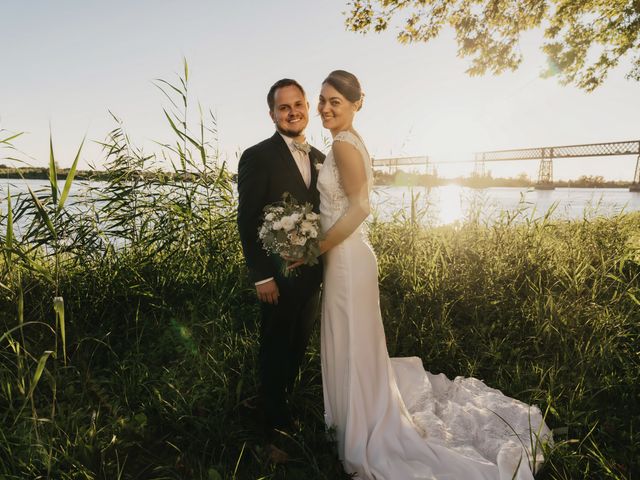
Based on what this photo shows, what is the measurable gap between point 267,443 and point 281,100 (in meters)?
2.28

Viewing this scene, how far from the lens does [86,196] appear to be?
4.26m

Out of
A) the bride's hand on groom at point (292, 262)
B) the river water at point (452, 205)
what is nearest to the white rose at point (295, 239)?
the bride's hand on groom at point (292, 262)

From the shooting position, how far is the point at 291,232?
2195 mm

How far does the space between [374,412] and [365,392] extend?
0.50 feet

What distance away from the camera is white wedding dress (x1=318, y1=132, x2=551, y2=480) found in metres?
2.30

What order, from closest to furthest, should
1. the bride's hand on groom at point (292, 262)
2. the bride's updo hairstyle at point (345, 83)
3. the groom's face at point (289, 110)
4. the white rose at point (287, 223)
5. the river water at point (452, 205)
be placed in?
the white rose at point (287, 223), the bride's hand on groom at point (292, 262), the bride's updo hairstyle at point (345, 83), the groom's face at point (289, 110), the river water at point (452, 205)

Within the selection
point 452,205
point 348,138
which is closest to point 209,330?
point 348,138

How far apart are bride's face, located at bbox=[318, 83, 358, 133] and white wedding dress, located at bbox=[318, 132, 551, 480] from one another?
0.10 m

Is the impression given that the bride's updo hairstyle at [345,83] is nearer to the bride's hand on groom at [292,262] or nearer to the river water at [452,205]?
the bride's hand on groom at [292,262]

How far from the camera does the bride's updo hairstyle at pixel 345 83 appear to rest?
94.8 inches

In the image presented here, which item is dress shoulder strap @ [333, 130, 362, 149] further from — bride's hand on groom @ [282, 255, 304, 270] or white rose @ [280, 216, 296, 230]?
bride's hand on groom @ [282, 255, 304, 270]

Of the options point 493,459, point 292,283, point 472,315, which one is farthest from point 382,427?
point 472,315

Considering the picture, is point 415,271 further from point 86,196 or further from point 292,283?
point 86,196

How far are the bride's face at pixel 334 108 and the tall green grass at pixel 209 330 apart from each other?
166cm
